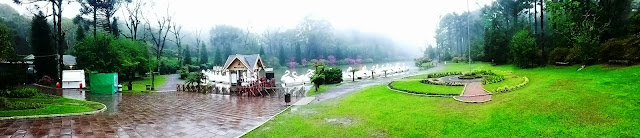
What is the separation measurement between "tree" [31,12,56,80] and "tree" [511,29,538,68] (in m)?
38.8

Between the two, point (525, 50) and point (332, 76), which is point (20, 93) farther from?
point (525, 50)

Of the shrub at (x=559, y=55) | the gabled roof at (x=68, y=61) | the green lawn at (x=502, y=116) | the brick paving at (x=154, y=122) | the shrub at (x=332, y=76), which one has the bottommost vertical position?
the brick paving at (x=154, y=122)

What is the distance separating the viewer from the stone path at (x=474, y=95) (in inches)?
491

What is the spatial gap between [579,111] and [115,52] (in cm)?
3084

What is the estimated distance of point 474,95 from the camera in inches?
531

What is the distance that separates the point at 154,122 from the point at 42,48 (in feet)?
94.6

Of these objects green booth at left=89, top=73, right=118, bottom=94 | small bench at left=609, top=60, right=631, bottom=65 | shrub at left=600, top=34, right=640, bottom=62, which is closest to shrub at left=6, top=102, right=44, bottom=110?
green booth at left=89, top=73, right=118, bottom=94

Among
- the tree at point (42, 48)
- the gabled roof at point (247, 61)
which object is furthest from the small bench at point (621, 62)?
the tree at point (42, 48)

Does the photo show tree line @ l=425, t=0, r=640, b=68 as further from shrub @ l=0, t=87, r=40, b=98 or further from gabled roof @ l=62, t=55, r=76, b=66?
gabled roof @ l=62, t=55, r=76, b=66

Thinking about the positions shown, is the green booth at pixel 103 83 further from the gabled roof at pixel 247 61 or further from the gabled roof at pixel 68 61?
the gabled roof at pixel 68 61

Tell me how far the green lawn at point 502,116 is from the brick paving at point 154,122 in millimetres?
1316

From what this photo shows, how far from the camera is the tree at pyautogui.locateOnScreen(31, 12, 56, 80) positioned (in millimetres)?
32406

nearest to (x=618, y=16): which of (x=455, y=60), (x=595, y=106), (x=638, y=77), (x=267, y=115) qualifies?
(x=638, y=77)

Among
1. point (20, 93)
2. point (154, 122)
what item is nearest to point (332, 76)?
point (154, 122)
